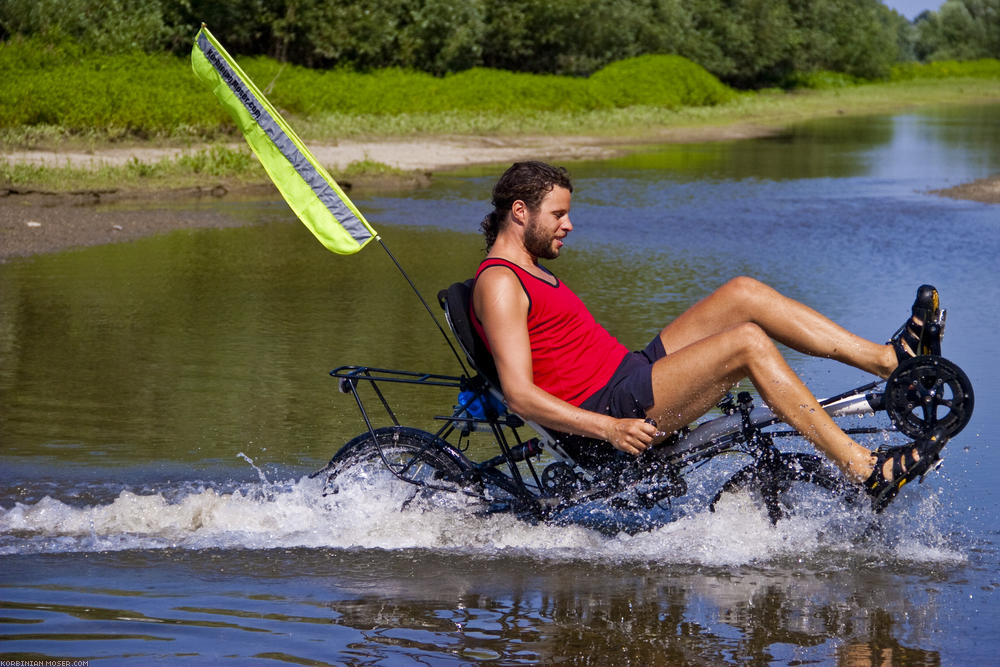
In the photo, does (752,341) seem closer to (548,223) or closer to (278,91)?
(548,223)

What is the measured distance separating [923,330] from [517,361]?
1.44 metres

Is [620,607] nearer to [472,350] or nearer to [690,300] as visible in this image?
[472,350]

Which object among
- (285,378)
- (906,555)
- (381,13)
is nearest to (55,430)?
(285,378)

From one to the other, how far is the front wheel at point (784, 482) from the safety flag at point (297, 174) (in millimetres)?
1751

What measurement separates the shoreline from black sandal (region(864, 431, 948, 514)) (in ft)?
32.8

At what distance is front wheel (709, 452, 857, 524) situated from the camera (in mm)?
4867

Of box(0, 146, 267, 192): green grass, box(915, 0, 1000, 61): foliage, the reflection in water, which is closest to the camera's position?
the reflection in water

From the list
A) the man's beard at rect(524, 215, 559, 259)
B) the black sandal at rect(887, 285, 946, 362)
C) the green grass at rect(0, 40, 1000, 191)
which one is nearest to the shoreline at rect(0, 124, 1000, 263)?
the green grass at rect(0, 40, 1000, 191)

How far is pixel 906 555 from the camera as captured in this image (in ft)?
16.8

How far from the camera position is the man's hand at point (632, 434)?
466cm

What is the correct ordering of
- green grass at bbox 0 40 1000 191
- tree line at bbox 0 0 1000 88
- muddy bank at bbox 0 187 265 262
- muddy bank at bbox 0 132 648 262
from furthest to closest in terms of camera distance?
tree line at bbox 0 0 1000 88 → green grass at bbox 0 40 1000 191 → muddy bank at bbox 0 132 648 262 → muddy bank at bbox 0 187 265 262

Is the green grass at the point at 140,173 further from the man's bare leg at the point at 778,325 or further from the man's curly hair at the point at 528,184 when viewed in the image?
the man's bare leg at the point at 778,325

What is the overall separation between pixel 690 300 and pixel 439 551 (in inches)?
238

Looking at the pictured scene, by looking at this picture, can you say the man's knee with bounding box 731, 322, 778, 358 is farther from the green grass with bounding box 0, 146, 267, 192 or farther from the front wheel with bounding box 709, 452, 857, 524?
the green grass with bounding box 0, 146, 267, 192
